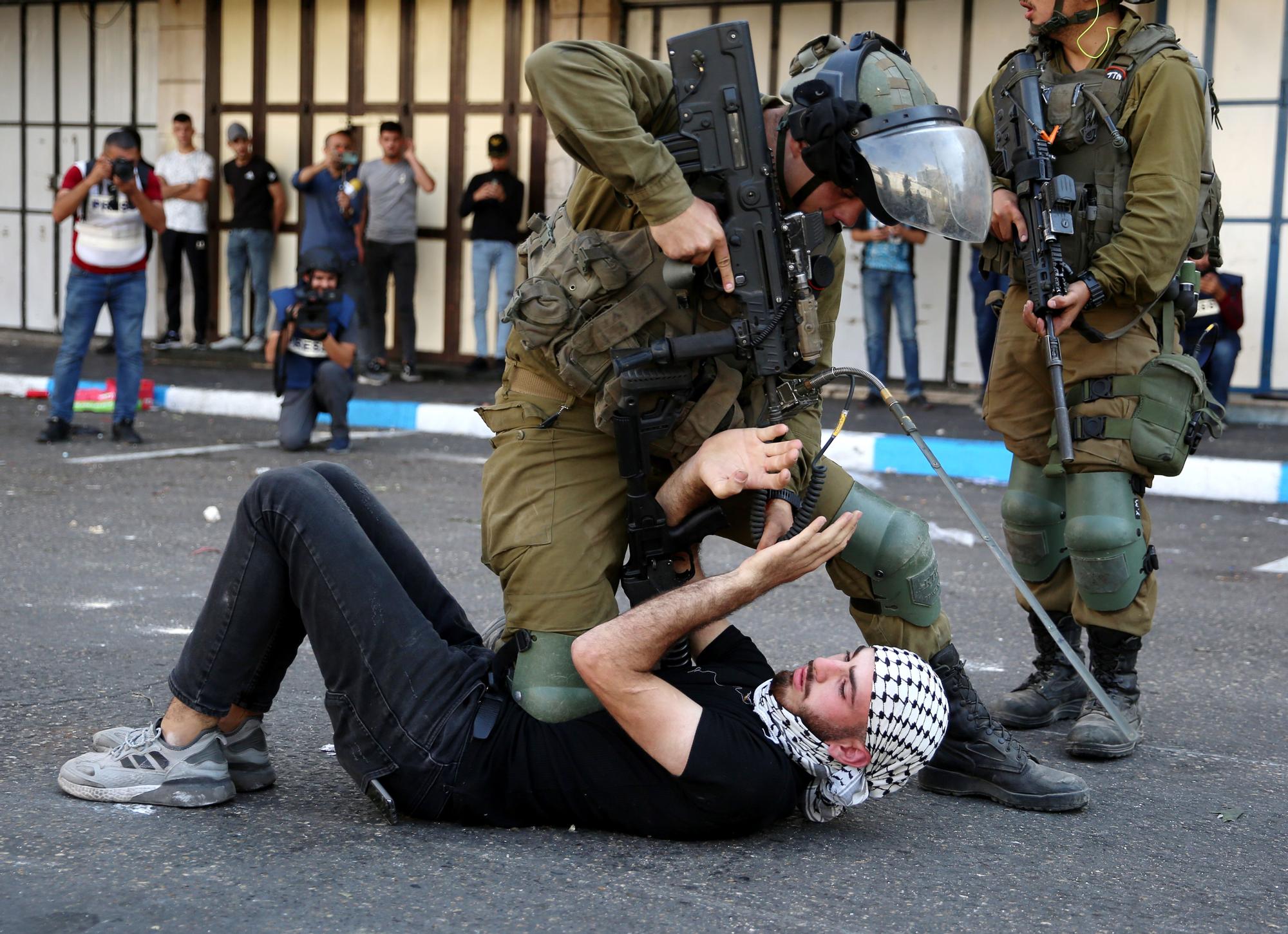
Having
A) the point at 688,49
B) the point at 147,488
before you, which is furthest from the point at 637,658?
the point at 147,488

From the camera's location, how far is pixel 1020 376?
4.25m

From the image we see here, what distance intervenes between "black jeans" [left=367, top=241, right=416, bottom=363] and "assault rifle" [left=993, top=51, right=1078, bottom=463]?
912cm

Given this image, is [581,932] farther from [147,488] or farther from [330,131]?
[330,131]

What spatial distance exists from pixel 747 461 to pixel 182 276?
1208 cm

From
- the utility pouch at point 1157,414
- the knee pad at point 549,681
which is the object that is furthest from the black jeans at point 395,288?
the knee pad at point 549,681

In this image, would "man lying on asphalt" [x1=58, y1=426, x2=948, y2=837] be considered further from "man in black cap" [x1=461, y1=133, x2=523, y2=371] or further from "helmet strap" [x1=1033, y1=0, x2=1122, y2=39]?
"man in black cap" [x1=461, y1=133, x2=523, y2=371]

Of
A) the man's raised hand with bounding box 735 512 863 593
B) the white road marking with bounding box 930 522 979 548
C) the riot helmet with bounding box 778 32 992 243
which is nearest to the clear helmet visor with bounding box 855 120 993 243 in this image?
the riot helmet with bounding box 778 32 992 243

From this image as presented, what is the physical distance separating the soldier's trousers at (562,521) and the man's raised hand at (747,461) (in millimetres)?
300

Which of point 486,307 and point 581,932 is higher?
point 486,307

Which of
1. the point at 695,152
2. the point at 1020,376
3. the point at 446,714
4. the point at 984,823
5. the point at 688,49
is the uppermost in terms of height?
the point at 688,49

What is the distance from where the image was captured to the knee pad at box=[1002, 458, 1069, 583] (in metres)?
4.22

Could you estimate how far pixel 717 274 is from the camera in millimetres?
3305

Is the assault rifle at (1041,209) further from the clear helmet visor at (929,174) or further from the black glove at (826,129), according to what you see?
the black glove at (826,129)

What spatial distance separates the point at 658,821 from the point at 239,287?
11517mm
